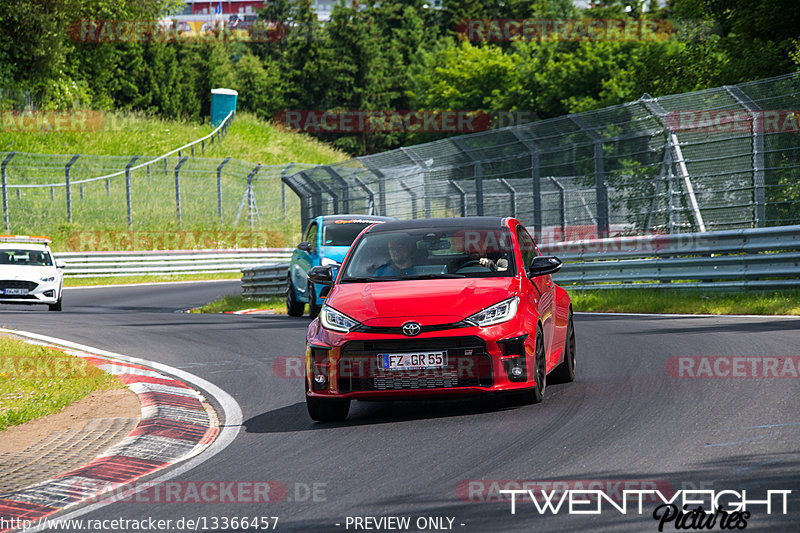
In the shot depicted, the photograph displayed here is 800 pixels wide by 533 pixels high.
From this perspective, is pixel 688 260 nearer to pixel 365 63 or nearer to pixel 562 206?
pixel 562 206

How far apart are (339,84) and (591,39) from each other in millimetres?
28063

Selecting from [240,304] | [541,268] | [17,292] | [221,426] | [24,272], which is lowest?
[240,304]

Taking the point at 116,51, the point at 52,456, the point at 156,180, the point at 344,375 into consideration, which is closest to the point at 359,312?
the point at 344,375

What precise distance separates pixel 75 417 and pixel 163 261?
29.2 m

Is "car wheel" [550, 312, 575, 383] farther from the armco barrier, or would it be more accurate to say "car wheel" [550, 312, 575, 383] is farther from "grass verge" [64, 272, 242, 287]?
"grass verge" [64, 272, 242, 287]

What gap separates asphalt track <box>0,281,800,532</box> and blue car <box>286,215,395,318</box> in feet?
20.3

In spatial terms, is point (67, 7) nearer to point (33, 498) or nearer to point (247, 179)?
point (247, 179)

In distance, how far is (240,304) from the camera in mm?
23844

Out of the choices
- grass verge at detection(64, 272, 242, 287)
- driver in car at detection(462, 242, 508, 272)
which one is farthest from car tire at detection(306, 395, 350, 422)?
grass verge at detection(64, 272, 242, 287)

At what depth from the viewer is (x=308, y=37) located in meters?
82.7

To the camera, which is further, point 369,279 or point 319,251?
point 319,251

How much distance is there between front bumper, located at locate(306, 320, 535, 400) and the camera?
25.4ft

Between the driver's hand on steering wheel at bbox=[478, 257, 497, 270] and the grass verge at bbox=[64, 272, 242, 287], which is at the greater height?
the driver's hand on steering wheel at bbox=[478, 257, 497, 270]

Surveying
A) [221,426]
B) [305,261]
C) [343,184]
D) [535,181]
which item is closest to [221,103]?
[343,184]
